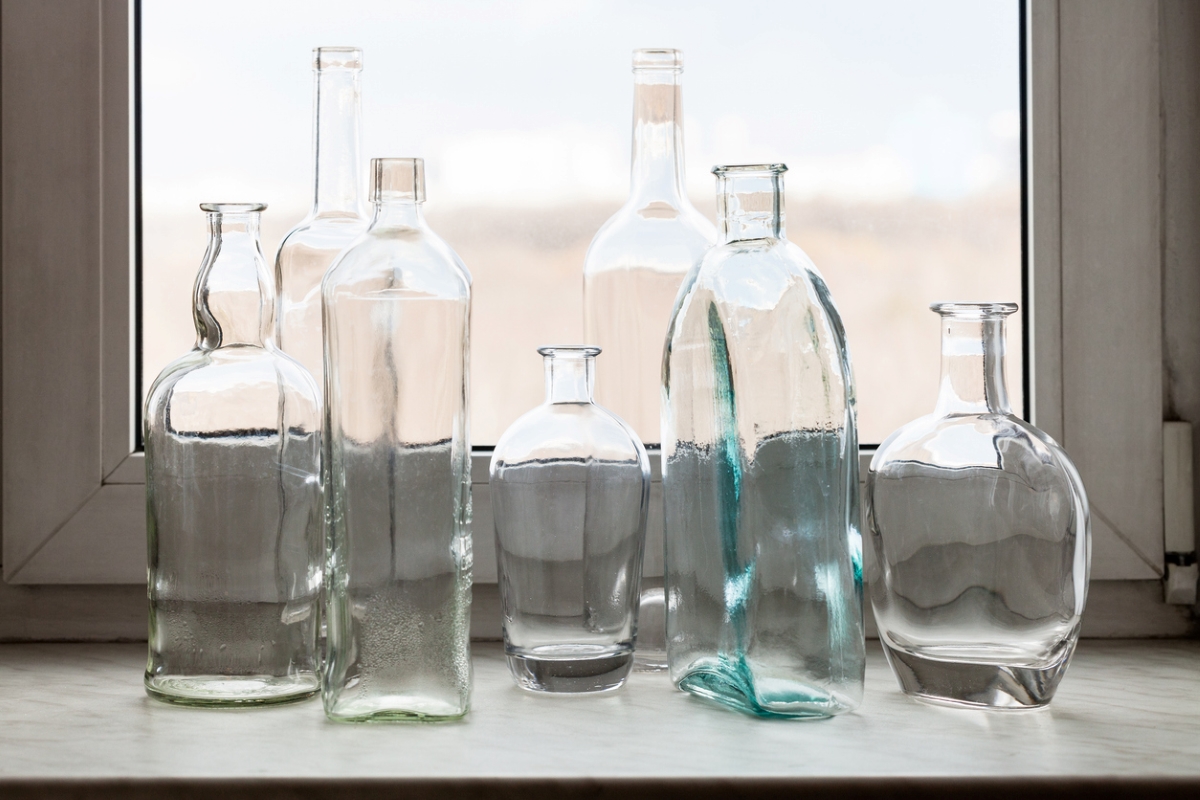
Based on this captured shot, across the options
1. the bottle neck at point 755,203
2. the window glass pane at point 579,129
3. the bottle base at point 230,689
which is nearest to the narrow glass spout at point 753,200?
the bottle neck at point 755,203

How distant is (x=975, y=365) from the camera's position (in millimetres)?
764

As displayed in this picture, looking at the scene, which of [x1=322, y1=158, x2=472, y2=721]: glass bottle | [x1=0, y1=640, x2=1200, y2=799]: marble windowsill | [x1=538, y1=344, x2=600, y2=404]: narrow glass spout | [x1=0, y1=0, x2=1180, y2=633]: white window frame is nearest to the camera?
[x1=0, y1=640, x2=1200, y2=799]: marble windowsill

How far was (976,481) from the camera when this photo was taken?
0.74m

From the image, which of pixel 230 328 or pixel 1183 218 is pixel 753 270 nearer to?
pixel 230 328

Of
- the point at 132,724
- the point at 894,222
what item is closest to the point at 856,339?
the point at 894,222

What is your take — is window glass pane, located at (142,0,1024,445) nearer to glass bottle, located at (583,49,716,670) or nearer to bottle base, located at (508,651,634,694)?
glass bottle, located at (583,49,716,670)

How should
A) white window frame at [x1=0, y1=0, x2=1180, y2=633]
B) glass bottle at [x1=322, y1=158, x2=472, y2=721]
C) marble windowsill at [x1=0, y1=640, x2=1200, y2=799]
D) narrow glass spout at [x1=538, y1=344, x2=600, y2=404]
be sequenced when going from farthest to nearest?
white window frame at [x1=0, y1=0, x2=1180, y2=633], narrow glass spout at [x1=538, y1=344, x2=600, y2=404], glass bottle at [x1=322, y1=158, x2=472, y2=721], marble windowsill at [x1=0, y1=640, x2=1200, y2=799]

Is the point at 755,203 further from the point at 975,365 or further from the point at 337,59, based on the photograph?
the point at 337,59

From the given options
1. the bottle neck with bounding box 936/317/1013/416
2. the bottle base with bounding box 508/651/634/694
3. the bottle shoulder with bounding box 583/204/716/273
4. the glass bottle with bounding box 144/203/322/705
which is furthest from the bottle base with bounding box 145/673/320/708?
the bottle neck with bounding box 936/317/1013/416

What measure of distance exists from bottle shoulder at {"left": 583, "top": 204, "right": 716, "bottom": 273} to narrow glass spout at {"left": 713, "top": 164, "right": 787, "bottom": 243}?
11cm

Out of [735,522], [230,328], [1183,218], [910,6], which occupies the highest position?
[910,6]

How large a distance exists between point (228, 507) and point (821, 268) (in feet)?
1.84

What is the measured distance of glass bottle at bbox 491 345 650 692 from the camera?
79 centimetres

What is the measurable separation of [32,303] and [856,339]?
2.36 ft
